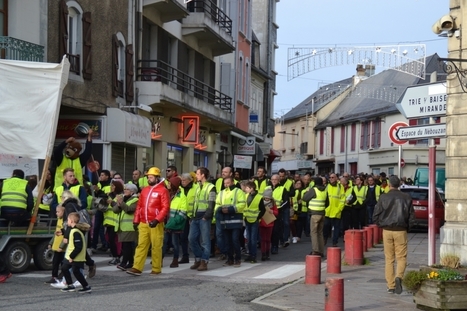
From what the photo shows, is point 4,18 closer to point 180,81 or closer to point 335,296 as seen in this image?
point 180,81

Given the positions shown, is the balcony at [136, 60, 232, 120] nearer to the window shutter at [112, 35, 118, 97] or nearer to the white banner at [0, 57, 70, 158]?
the window shutter at [112, 35, 118, 97]

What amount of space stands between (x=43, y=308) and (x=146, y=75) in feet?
56.9

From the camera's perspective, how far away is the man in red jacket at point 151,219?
608 inches

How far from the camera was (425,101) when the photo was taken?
13.7 m

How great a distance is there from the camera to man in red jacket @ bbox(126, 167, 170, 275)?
1545 centimetres

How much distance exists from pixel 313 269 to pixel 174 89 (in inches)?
599

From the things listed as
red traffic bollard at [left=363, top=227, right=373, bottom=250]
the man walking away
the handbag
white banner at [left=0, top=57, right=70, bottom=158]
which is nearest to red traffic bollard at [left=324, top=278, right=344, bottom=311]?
the man walking away

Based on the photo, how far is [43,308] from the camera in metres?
11.4

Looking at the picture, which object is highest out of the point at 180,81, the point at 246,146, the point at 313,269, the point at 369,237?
the point at 180,81

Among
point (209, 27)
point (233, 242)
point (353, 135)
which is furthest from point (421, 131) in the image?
point (353, 135)

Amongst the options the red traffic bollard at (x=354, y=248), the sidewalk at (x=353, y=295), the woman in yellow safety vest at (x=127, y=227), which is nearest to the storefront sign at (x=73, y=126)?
the woman in yellow safety vest at (x=127, y=227)

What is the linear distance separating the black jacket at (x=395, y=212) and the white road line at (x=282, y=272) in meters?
2.81

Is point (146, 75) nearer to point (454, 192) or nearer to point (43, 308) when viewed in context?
point (454, 192)

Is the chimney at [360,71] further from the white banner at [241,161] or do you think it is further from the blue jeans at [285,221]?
the blue jeans at [285,221]
